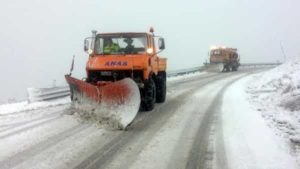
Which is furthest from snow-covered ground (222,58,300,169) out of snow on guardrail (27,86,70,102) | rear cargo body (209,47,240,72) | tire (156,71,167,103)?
rear cargo body (209,47,240,72)

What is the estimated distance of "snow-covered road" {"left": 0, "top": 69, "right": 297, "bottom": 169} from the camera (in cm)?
836

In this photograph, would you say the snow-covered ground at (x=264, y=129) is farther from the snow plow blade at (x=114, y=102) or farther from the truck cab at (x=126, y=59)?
the truck cab at (x=126, y=59)

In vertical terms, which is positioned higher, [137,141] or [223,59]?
[223,59]

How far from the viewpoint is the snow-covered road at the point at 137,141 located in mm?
8359

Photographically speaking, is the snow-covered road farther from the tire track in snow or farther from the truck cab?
the truck cab

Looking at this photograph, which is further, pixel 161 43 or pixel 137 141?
pixel 161 43

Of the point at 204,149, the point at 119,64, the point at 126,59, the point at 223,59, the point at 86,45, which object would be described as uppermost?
the point at 86,45

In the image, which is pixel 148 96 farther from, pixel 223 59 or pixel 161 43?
pixel 223 59

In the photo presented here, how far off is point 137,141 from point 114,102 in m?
2.43

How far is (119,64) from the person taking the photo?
14562 millimetres

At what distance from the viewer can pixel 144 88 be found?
14.7 metres

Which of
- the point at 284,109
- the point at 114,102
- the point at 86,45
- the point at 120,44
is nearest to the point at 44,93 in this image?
the point at 86,45

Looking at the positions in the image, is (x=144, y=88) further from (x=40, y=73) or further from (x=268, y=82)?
(x=40, y=73)

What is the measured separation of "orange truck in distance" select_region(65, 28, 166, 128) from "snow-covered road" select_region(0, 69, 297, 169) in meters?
0.68
